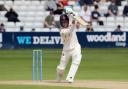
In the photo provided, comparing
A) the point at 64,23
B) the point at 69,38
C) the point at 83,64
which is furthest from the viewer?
the point at 83,64

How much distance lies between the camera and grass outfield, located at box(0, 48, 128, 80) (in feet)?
64.7

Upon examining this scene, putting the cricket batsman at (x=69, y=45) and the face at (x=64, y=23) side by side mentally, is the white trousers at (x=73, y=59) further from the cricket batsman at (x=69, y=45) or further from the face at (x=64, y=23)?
the face at (x=64, y=23)

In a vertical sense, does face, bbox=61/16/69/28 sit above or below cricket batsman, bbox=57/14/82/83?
above

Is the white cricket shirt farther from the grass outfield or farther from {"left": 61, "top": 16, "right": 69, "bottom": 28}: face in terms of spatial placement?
the grass outfield

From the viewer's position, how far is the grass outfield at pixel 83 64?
19.7 m

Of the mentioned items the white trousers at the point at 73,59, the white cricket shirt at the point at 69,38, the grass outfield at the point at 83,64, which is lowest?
the grass outfield at the point at 83,64

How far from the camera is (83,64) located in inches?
953

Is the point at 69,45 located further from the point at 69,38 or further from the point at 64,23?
the point at 64,23

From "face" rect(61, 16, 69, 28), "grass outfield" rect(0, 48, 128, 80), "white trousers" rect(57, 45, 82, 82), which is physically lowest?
"grass outfield" rect(0, 48, 128, 80)

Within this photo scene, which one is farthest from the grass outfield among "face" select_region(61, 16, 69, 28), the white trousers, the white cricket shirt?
"face" select_region(61, 16, 69, 28)

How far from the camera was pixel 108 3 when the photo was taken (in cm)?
3684

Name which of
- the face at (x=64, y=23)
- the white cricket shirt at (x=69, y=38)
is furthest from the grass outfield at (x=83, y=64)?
the face at (x=64, y=23)

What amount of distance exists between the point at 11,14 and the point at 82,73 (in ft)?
49.0

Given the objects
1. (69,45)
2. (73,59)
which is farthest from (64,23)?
(73,59)
